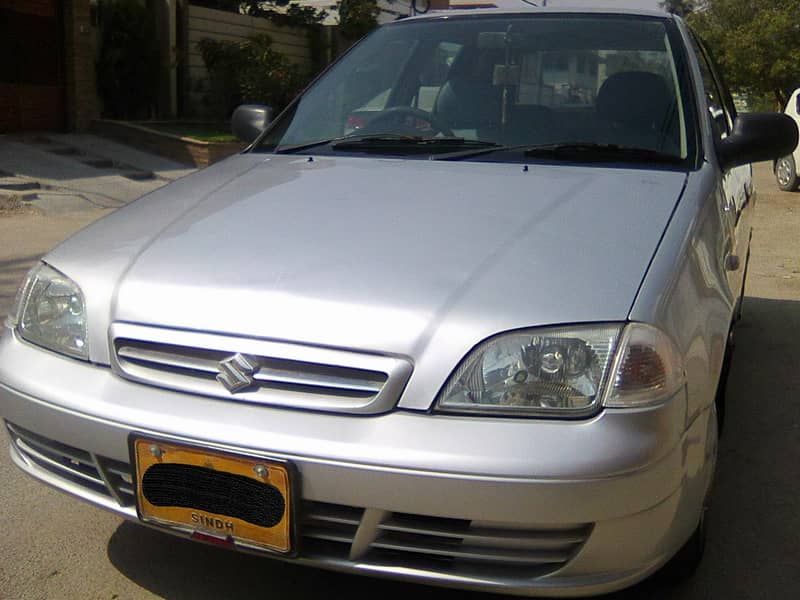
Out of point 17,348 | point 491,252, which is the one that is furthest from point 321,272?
point 17,348

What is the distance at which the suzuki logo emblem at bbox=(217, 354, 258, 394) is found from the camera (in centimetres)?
203

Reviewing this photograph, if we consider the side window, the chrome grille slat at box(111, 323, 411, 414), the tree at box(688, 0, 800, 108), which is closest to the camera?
the chrome grille slat at box(111, 323, 411, 414)

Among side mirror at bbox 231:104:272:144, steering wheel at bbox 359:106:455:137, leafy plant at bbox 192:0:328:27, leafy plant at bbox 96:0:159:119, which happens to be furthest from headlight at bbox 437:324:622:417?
leafy plant at bbox 192:0:328:27

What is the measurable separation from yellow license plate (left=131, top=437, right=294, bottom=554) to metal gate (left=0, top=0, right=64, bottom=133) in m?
11.4

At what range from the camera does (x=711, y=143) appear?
2986mm

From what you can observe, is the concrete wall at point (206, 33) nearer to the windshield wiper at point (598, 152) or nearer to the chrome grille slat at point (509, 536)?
the windshield wiper at point (598, 152)

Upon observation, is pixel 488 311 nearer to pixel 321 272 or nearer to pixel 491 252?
pixel 491 252

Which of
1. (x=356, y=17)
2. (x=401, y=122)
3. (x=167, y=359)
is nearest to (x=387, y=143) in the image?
(x=401, y=122)

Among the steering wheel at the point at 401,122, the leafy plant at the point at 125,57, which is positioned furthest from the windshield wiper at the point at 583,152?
the leafy plant at the point at 125,57

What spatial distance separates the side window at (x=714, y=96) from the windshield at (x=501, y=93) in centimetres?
23

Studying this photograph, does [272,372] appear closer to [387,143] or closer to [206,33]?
[387,143]

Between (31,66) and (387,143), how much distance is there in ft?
35.8

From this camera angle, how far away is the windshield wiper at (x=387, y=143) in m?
3.11

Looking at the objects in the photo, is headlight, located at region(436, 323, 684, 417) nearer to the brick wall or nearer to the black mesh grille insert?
the black mesh grille insert
